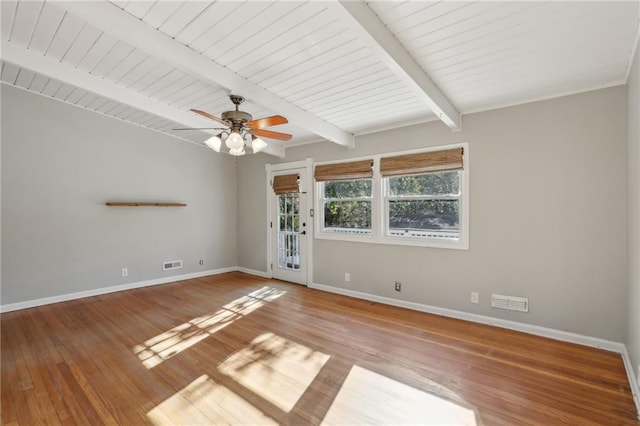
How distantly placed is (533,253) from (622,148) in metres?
1.22

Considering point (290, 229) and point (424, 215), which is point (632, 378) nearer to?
point (424, 215)

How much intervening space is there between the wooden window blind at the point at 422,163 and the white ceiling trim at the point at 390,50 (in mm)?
620

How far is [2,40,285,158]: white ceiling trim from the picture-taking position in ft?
9.14

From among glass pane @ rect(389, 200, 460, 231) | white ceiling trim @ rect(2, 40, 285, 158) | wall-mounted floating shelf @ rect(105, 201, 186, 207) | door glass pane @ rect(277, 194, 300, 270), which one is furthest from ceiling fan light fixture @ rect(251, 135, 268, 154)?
wall-mounted floating shelf @ rect(105, 201, 186, 207)

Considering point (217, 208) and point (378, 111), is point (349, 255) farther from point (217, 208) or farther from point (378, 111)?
point (217, 208)

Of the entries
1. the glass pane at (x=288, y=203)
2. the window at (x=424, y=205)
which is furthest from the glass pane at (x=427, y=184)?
the glass pane at (x=288, y=203)

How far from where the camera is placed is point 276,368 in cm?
247

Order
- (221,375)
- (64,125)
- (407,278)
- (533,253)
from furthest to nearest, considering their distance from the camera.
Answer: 1. (64,125)
2. (407,278)
3. (533,253)
4. (221,375)

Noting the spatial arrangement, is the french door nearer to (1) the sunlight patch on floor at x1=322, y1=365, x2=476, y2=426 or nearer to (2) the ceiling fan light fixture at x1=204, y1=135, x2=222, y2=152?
(2) the ceiling fan light fixture at x1=204, y1=135, x2=222, y2=152

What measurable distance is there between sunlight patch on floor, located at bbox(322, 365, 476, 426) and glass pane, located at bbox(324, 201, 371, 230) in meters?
2.48

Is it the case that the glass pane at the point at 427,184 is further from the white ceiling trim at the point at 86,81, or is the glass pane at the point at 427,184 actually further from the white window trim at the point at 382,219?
the white ceiling trim at the point at 86,81

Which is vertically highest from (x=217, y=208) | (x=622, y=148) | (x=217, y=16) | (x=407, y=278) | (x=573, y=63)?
(x=217, y=16)

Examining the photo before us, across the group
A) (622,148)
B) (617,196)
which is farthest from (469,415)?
(622,148)

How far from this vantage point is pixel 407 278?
3922mm
